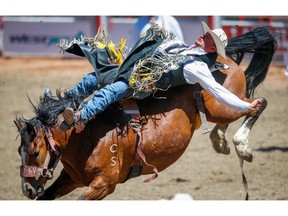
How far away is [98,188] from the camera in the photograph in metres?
4.65

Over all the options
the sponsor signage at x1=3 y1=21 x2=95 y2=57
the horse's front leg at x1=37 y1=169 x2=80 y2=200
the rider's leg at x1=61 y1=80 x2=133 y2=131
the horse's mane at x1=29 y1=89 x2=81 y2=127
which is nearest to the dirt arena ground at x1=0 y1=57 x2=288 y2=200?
the horse's front leg at x1=37 y1=169 x2=80 y2=200

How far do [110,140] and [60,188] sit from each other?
62 centimetres

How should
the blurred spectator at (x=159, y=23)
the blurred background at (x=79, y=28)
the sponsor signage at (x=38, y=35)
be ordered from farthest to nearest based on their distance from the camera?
the sponsor signage at (x=38, y=35) < the blurred background at (x=79, y=28) < the blurred spectator at (x=159, y=23)

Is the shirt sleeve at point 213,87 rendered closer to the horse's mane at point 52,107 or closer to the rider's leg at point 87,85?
the rider's leg at point 87,85

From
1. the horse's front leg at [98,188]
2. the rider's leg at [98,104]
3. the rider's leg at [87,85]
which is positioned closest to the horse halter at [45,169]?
the rider's leg at [98,104]

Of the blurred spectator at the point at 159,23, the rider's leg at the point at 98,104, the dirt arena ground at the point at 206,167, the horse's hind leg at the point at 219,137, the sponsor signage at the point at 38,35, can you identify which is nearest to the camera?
the rider's leg at the point at 98,104

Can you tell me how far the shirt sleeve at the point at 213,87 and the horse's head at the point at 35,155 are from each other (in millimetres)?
1171

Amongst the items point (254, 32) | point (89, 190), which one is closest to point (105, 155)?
point (89, 190)

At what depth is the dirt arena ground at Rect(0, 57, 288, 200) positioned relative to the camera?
6.27 metres

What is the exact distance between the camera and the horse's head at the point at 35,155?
4605 mm

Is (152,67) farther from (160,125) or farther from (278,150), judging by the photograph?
(278,150)

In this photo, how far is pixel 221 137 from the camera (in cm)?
545

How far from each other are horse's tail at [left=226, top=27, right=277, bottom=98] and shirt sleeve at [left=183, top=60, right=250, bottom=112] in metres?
0.77

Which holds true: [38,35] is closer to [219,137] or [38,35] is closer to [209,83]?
[219,137]
